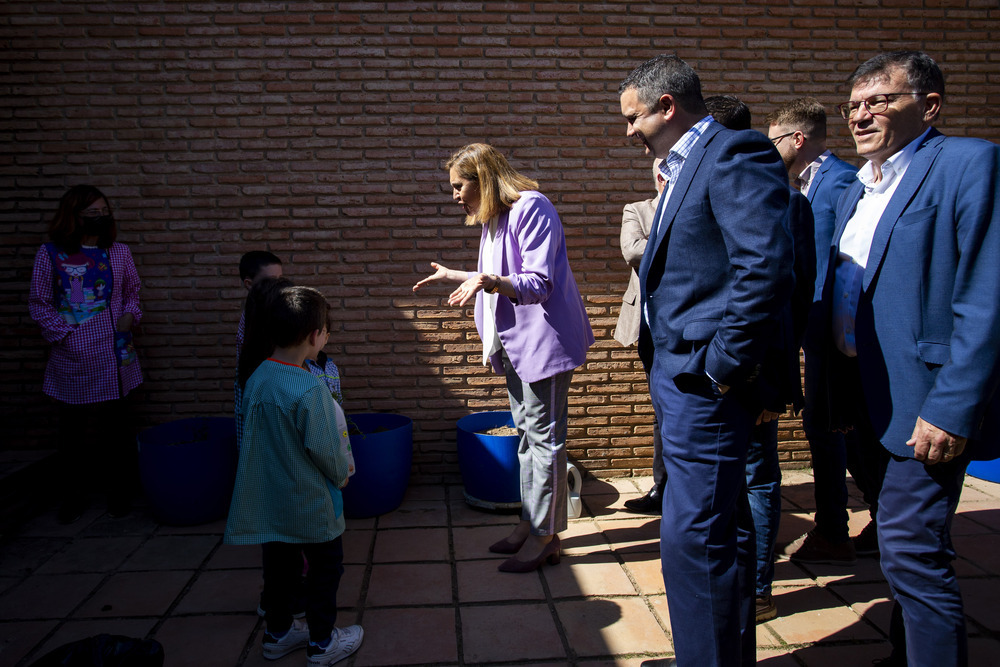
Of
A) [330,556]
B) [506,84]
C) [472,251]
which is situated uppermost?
[506,84]

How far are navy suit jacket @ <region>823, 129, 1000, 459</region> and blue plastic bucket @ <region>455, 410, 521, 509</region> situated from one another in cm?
232

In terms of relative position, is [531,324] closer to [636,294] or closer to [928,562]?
[636,294]

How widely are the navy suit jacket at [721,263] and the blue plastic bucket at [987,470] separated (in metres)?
3.59

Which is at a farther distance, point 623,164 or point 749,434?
point 623,164

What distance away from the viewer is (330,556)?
8.28ft

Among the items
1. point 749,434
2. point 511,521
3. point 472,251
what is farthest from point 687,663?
point 472,251

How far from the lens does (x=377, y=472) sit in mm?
4051

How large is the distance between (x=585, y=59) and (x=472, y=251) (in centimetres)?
152

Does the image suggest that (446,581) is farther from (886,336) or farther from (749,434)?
(886,336)

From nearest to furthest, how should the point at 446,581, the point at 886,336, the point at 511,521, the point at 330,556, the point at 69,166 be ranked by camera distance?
the point at 886,336
the point at 330,556
the point at 446,581
the point at 511,521
the point at 69,166

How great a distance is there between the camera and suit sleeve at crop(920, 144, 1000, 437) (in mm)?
1812

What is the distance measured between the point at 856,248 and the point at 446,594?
2.27 metres

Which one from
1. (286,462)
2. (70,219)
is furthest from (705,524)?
(70,219)

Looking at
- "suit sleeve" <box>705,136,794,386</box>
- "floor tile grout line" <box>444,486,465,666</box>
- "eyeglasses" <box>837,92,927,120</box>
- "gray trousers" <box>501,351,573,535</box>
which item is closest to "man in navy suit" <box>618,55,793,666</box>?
"suit sleeve" <box>705,136,794,386</box>
